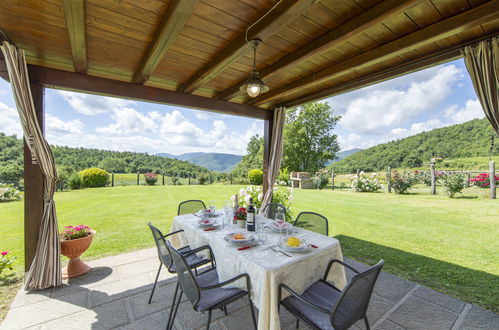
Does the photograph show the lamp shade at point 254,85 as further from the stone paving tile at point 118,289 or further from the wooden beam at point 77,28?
the stone paving tile at point 118,289

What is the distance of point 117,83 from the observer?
286 cm

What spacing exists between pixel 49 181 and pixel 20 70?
1.18 m

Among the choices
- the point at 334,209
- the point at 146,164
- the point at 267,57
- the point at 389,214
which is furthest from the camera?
the point at 146,164

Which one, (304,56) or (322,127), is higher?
(322,127)

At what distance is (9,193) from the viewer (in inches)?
280

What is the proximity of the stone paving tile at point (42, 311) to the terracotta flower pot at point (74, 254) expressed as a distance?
467 millimetres

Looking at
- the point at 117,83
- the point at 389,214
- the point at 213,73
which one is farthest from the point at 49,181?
Answer: the point at 389,214

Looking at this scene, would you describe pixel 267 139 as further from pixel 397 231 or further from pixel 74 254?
pixel 74 254

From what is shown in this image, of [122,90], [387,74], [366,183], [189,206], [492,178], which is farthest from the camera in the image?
[366,183]

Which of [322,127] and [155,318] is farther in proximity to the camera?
[322,127]

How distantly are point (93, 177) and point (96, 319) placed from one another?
1048 cm

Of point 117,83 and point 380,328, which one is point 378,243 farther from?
point 117,83

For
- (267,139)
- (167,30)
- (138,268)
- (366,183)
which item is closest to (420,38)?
(167,30)

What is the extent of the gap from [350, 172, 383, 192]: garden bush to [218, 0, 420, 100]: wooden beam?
8981 millimetres
